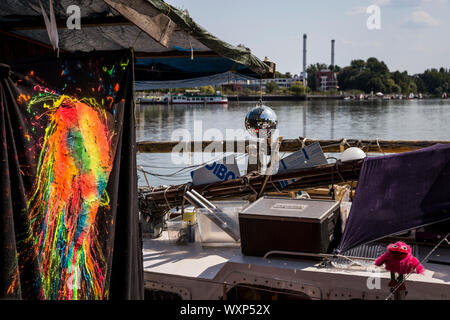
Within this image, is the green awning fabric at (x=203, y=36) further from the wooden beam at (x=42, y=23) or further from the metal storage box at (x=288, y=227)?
the metal storage box at (x=288, y=227)

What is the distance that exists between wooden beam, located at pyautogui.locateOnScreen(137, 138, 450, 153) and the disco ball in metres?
0.49

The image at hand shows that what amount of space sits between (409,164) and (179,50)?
2.85m

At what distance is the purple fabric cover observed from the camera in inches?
165

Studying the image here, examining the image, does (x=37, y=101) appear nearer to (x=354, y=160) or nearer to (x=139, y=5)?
(x=139, y=5)

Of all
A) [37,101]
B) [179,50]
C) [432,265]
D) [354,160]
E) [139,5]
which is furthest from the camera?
[179,50]

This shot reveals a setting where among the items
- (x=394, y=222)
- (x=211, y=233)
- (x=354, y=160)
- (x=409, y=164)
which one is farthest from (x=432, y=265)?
(x=211, y=233)

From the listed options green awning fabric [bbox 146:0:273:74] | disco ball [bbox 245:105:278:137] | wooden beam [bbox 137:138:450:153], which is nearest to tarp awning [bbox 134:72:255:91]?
disco ball [bbox 245:105:278:137]

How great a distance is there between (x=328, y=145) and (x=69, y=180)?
4.92m

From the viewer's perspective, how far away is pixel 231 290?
4.30 metres

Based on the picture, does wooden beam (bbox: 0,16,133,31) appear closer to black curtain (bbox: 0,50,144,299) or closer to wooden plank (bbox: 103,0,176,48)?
black curtain (bbox: 0,50,144,299)

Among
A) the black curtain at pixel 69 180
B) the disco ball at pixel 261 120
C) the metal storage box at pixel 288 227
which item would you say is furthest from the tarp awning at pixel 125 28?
the metal storage box at pixel 288 227

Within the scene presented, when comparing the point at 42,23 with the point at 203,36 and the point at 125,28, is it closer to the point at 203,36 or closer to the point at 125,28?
the point at 125,28

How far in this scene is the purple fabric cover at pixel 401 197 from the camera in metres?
4.18

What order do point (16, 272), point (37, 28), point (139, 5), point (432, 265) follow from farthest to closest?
1. point (432, 265)
2. point (37, 28)
3. point (139, 5)
4. point (16, 272)
